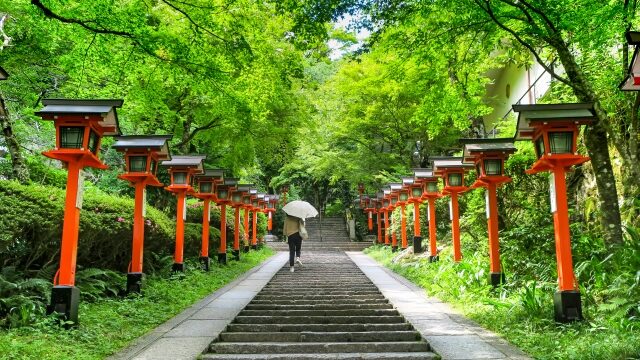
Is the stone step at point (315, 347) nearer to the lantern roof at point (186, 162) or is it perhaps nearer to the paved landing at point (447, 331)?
the paved landing at point (447, 331)

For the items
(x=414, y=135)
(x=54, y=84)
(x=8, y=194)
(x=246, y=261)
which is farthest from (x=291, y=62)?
(x=414, y=135)

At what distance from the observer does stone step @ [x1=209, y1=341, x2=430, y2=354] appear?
5.45 metres

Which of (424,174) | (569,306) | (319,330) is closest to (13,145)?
(319,330)

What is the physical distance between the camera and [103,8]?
24.0ft

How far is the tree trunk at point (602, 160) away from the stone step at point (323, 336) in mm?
3362

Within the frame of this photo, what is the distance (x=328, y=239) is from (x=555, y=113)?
28026 mm

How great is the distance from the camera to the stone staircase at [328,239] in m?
30.0

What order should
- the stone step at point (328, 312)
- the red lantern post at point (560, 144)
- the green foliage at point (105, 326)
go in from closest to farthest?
1. the green foliage at point (105, 326)
2. the red lantern post at point (560, 144)
3. the stone step at point (328, 312)

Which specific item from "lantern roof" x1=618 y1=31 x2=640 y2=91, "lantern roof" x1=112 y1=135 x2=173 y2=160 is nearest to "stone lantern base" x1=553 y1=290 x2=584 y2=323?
"lantern roof" x1=618 y1=31 x2=640 y2=91

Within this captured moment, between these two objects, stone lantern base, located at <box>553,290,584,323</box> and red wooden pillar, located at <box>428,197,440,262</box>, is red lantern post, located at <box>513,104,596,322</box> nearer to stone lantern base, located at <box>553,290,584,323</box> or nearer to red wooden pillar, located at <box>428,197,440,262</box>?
stone lantern base, located at <box>553,290,584,323</box>

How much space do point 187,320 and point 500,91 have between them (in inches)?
764

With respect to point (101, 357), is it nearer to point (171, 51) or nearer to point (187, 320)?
point (187, 320)

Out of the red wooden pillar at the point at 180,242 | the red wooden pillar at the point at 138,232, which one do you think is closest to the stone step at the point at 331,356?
the red wooden pillar at the point at 138,232

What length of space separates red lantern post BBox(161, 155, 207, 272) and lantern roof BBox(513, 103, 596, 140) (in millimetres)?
7693
